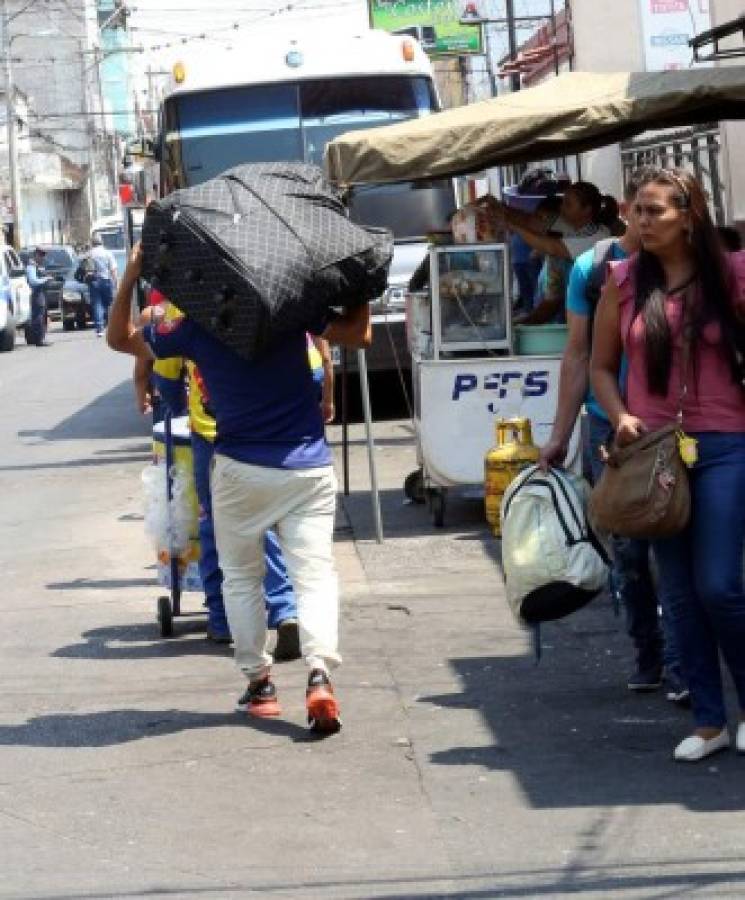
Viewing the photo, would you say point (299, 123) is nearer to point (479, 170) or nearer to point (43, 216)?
point (479, 170)

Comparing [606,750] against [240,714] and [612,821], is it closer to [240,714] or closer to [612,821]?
[612,821]

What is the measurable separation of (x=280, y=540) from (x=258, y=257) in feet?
3.49

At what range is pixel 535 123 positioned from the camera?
33.7 feet

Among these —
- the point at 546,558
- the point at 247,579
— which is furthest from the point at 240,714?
the point at 546,558

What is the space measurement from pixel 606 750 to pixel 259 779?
3.79 feet

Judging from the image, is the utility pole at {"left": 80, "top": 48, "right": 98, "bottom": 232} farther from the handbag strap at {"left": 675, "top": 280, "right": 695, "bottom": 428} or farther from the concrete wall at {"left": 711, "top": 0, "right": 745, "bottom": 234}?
the handbag strap at {"left": 675, "top": 280, "right": 695, "bottom": 428}

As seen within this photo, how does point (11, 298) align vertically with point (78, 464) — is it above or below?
above

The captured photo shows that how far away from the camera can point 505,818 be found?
627 cm

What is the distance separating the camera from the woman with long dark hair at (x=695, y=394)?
6.53 metres

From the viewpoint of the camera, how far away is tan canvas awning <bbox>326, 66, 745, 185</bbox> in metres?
9.98

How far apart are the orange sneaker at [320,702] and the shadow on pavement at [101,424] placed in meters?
12.8

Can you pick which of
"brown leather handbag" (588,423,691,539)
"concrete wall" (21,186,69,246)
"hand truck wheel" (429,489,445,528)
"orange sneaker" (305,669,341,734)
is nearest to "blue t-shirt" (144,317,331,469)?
"orange sneaker" (305,669,341,734)

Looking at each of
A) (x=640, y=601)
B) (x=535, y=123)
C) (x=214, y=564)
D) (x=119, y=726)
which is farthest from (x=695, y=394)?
(x=535, y=123)

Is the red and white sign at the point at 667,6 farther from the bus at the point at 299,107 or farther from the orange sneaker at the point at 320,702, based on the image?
the orange sneaker at the point at 320,702
